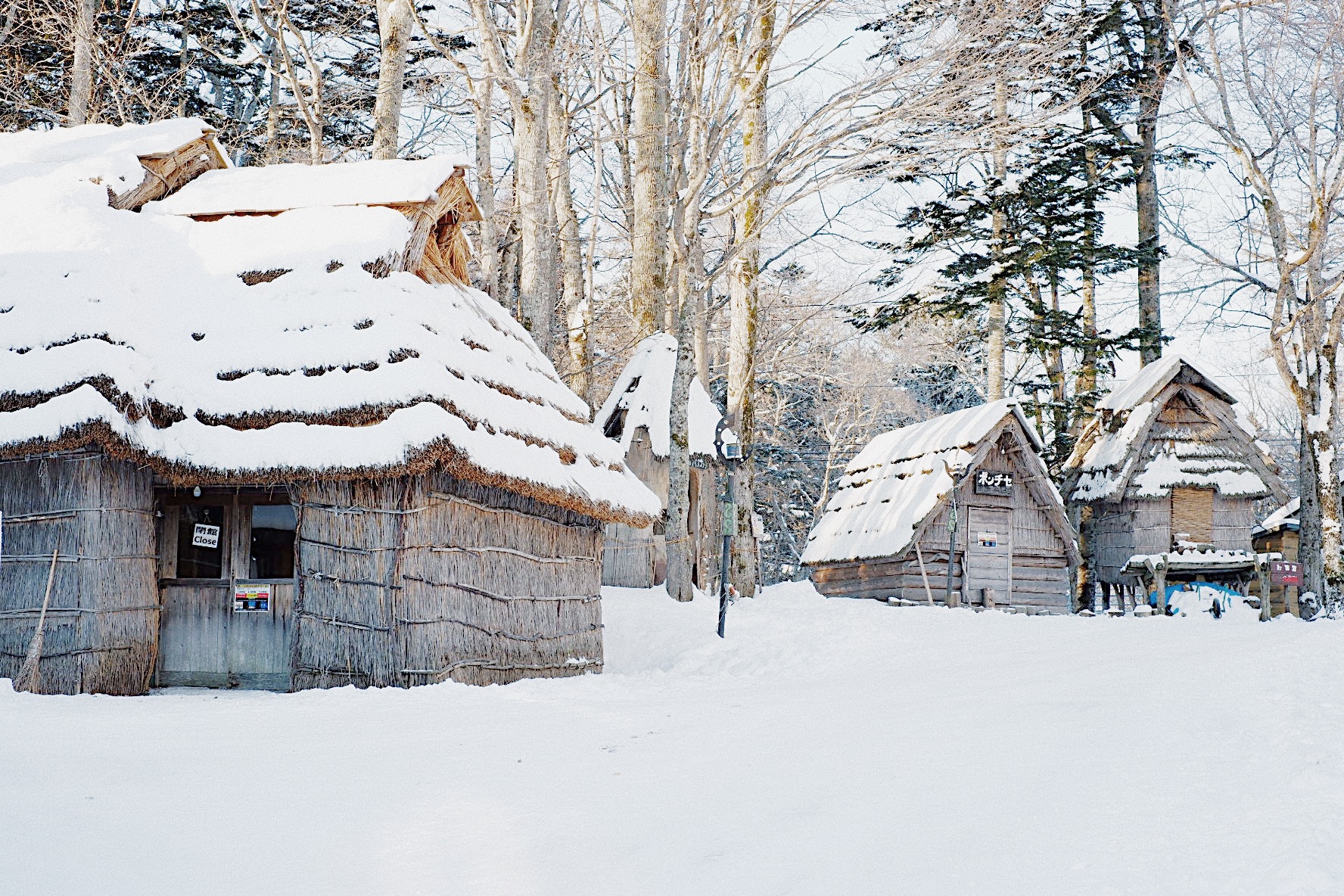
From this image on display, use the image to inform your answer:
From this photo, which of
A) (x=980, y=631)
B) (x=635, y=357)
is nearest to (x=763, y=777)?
(x=980, y=631)

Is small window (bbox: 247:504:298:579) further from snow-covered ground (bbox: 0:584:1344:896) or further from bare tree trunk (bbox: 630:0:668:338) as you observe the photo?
bare tree trunk (bbox: 630:0:668:338)

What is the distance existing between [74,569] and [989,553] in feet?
61.4

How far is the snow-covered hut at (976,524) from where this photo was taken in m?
23.7

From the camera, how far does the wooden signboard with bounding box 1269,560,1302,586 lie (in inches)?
711

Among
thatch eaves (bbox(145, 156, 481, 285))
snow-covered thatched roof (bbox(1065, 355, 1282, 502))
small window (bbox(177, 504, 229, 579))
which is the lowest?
small window (bbox(177, 504, 229, 579))

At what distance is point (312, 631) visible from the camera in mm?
10703

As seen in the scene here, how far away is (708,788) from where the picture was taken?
241 inches

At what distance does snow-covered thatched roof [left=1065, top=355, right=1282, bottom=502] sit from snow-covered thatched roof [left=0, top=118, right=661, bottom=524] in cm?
1785

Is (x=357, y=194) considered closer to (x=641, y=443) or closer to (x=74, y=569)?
(x=74, y=569)

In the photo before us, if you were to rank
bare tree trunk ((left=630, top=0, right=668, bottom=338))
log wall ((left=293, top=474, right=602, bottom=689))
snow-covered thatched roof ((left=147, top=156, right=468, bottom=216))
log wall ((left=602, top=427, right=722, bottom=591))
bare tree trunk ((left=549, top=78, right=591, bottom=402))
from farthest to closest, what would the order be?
log wall ((left=602, top=427, right=722, bottom=591)), bare tree trunk ((left=549, top=78, right=591, bottom=402)), bare tree trunk ((left=630, top=0, right=668, bottom=338)), snow-covered thatched roof ((left=147, top=156, right=468, bottom=216)), log wall ((left=293, top=474, right=602, bottom=689))

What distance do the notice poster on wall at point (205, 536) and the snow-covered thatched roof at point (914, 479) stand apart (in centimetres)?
1482

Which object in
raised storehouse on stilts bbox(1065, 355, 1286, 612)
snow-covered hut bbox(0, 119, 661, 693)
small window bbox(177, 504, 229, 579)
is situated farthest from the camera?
raised storehouse on stilts bbox(1065, 355, 1286, 612)

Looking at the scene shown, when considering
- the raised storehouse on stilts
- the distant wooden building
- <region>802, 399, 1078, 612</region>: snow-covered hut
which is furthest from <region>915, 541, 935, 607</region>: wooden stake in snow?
the distant wooden building

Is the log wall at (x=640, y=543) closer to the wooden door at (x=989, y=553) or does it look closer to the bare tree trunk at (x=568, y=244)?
the bare tree trunk at (x=568, y=244)
